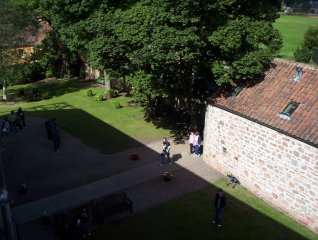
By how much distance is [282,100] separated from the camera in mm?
18688

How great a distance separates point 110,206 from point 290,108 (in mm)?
9216

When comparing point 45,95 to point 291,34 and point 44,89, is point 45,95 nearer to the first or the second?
point 44,89

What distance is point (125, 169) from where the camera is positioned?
22.3 meters

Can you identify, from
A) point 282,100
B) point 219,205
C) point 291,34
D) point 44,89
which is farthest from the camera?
point 291,34

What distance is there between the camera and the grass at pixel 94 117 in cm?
2633

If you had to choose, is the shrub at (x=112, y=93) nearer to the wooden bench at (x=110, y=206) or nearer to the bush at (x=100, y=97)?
the bush at (x=100, y=97)

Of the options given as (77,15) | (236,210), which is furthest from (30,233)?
(77,15)

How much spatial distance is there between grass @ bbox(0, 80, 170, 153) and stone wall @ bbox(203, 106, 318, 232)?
623 centimetres

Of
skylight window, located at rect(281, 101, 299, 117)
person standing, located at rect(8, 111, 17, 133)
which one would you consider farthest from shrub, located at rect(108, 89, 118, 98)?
skylight window, located at rect(281, 101, 299, 117)

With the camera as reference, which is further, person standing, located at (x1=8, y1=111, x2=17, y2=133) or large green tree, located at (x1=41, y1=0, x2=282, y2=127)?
person standing, located at (x1=8, y1=111, x2=17, y2=133)

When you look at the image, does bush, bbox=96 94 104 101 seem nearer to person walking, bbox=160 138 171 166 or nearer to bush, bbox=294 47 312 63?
person walking, bbox=160 138 171 166

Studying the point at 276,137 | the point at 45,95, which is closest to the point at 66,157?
the point at 276,137

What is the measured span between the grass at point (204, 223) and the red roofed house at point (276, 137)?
75 cm

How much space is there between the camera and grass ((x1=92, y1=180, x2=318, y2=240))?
16.8 m
